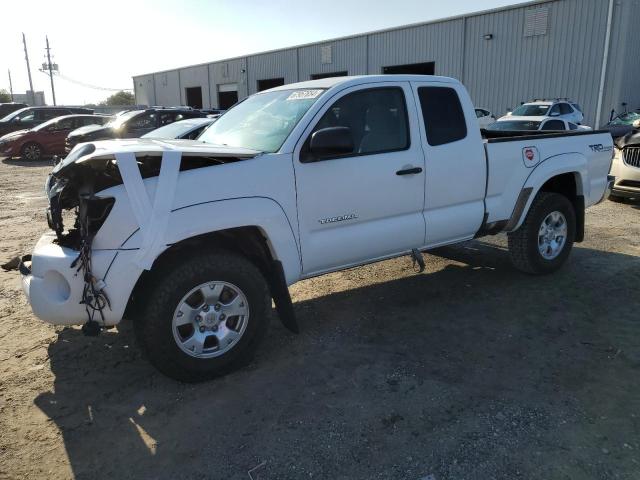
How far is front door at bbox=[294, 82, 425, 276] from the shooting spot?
152 inches

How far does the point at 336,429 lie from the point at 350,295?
7.38 feet

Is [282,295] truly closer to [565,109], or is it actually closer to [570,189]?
[570,189]

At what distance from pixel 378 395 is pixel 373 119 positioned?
216 cm

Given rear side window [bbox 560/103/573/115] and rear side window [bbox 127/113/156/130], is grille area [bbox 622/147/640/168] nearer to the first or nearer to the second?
rear side window [bbox 560/103/573/115]

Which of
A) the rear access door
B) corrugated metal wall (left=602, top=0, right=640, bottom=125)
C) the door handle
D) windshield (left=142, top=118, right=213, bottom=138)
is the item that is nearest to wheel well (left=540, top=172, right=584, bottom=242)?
the rear access door

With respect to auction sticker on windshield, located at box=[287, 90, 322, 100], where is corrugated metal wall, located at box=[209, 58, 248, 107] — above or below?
above

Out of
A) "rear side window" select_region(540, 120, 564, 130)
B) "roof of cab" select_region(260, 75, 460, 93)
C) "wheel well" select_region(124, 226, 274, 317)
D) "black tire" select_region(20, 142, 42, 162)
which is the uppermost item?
"roof of cab" select_region(260, 75, 460, 93)

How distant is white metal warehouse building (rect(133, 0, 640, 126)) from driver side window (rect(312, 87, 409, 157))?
69.3 ft

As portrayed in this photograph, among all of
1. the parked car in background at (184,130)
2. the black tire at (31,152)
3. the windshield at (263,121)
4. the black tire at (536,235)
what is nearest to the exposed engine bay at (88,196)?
the windshield at (263,121)

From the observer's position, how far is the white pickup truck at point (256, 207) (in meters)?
3.23

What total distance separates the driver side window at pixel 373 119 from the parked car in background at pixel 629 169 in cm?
625

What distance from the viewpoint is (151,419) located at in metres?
3.20

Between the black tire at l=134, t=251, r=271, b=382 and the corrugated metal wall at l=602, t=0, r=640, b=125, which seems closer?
the black tire at l=134, t=251, r=271, b=382

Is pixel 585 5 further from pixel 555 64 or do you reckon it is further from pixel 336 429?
pixel 336 429
